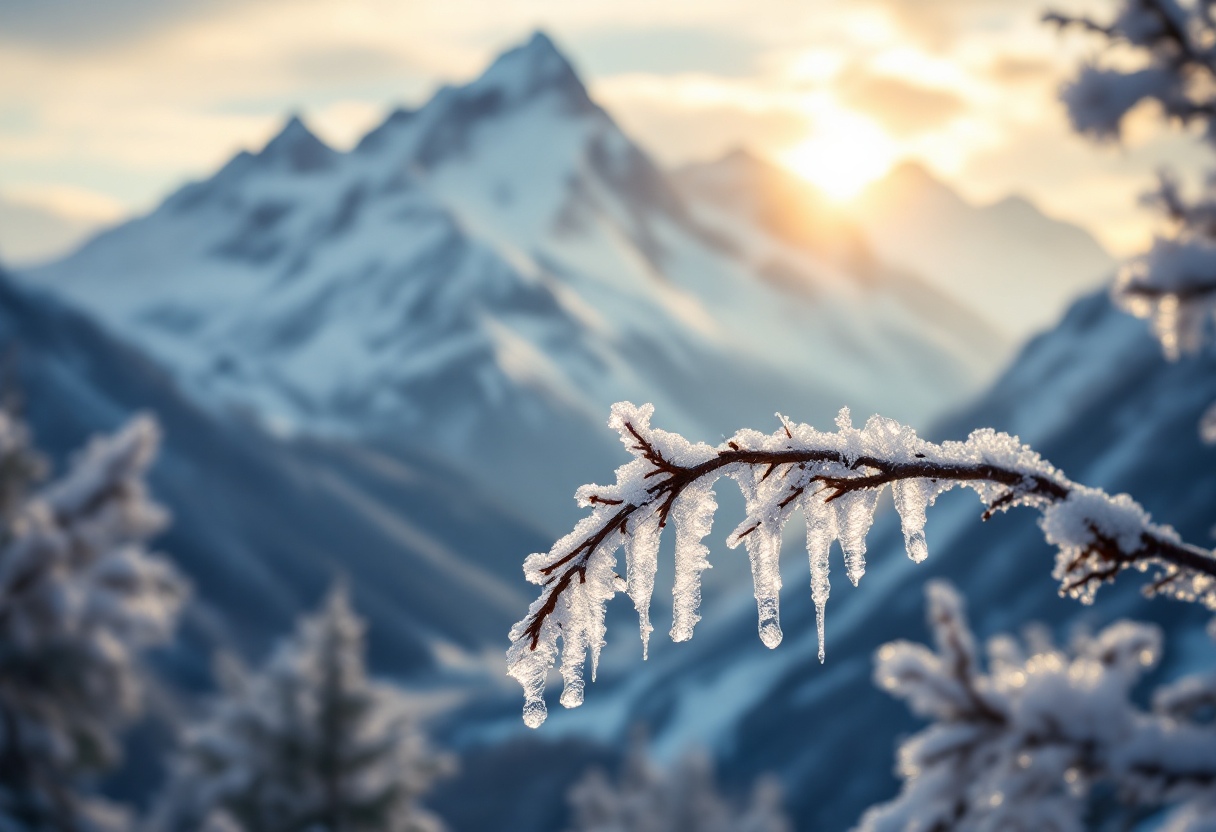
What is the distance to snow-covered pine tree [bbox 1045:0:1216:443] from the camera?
5023 mm

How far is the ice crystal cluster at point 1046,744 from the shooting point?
11.1 feet

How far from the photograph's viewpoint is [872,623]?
68.6 meters

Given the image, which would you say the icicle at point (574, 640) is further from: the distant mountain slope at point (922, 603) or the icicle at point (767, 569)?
the distant mountain slope at point (922, 603)

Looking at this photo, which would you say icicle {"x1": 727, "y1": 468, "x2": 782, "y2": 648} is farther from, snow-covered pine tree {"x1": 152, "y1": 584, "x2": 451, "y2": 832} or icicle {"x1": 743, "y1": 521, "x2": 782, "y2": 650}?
snow-covered pine tree {"x1": 152, "y1": 584, "x2": 451, "y2": 832}

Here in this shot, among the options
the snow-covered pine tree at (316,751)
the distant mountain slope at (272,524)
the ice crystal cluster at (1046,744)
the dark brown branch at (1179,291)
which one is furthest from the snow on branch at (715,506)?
the distant mountain slope at (272,524)

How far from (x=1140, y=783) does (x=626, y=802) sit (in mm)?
22155

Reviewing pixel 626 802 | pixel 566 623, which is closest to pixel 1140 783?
pixel 566 623

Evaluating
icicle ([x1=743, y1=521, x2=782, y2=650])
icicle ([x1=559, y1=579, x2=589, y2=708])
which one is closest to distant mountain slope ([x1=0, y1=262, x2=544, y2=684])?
icicle ([x1=559, y1=579, x2=589, y2=708])

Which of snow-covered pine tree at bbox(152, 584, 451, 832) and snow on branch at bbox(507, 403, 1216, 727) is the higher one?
snow-covered pine tree at bbox(152, 584, 451, 832)

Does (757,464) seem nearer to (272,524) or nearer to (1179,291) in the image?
(1179,291)

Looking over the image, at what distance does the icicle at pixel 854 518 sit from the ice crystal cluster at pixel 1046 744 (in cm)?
203

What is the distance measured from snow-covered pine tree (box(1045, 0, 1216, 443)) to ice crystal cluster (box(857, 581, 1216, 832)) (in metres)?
1.86

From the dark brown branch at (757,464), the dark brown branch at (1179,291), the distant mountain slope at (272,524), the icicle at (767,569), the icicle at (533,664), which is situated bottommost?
the icicle at (533,664)

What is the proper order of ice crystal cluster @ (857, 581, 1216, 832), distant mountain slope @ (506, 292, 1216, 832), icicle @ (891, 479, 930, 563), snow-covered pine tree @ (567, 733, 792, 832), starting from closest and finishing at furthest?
icicle @ (891, 479, 930, 563), ice crystal cluster @ (857, 581, 1216, 832), snow-covered pine tree @ (567, 733, 792, 832), distant mountain slope @ (506, 292, 1216, 832)
